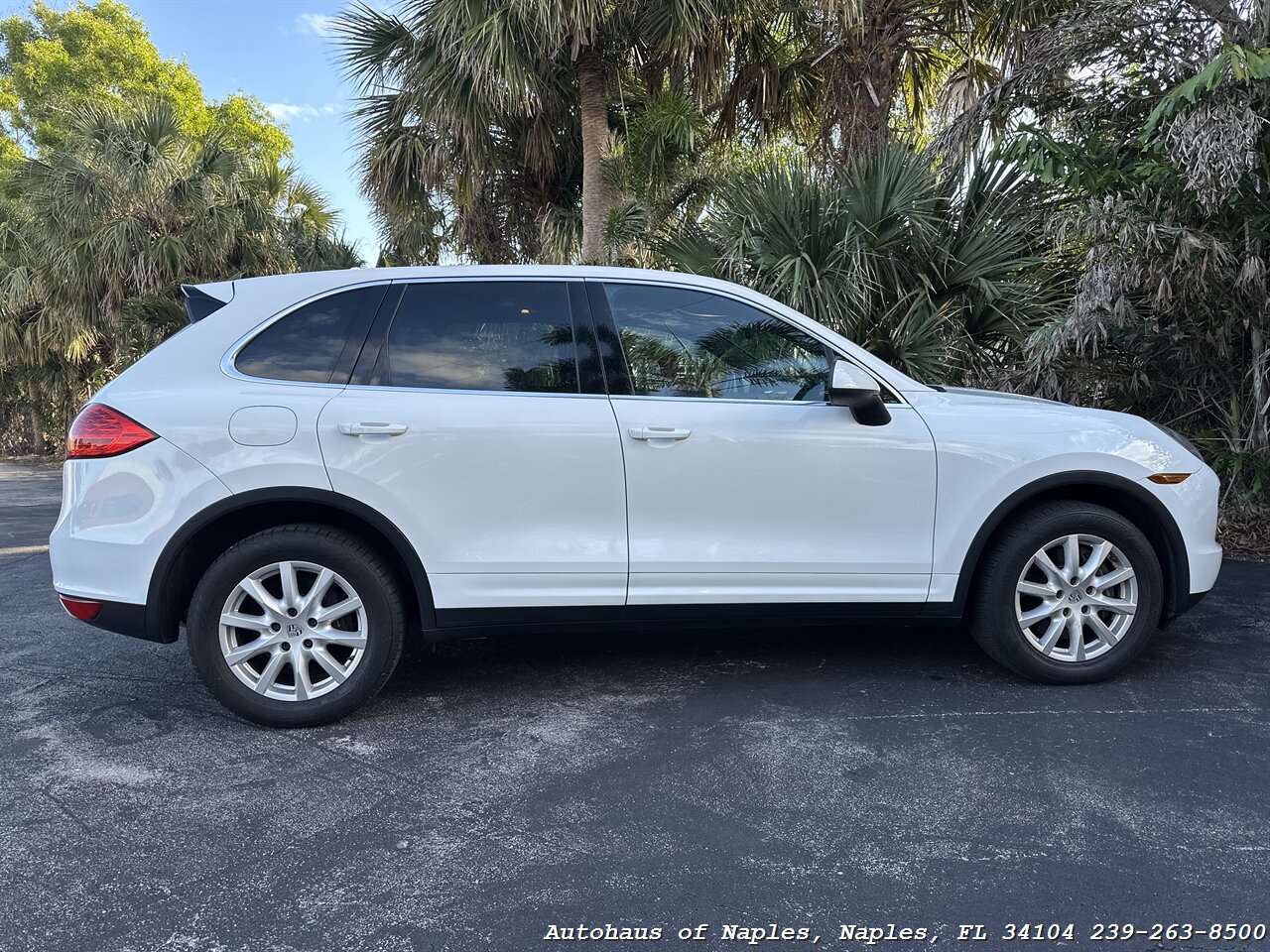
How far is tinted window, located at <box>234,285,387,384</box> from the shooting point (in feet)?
12.3

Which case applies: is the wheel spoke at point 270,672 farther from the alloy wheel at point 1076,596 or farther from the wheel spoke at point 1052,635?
the wheel spoke at point 1052,635

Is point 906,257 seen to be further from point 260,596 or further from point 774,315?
point 260,596

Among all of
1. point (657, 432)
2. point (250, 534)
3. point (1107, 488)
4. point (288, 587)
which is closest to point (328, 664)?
point (288, 587)

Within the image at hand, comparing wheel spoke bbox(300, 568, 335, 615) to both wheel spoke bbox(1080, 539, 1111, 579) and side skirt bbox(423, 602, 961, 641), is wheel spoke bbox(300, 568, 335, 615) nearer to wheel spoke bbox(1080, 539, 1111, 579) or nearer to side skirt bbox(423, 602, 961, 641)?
side skirt bbox(423, 602, 961, 641)

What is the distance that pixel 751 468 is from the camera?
3793 mm

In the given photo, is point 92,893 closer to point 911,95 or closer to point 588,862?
point 588,862

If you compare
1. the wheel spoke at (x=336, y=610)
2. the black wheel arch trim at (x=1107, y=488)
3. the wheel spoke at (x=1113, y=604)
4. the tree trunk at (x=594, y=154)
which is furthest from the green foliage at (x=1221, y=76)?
the tree trunk at (x=594, y=154)

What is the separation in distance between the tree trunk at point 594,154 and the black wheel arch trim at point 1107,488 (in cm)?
769

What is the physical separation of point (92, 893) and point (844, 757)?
234cm

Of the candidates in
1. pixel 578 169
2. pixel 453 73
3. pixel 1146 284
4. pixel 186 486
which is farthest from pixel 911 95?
pixel 186 486

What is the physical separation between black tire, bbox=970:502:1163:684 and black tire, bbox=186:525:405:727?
2388 mm

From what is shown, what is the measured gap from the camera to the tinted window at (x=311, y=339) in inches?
147

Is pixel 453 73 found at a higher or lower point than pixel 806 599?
higher

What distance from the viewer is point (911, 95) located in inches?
499
